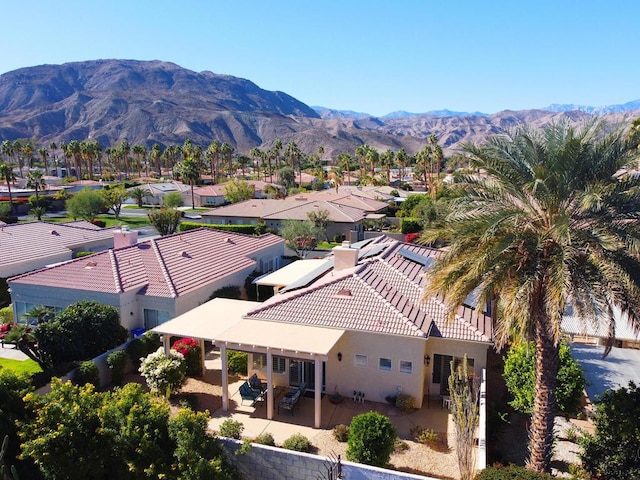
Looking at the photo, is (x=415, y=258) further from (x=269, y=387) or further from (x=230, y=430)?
(x=230, y=430)

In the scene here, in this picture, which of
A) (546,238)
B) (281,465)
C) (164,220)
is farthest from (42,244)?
(546,238)

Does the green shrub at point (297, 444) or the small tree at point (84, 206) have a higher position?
the small tree at point (84, 206)

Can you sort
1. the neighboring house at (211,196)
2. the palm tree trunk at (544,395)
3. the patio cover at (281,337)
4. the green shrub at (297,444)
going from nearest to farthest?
the palm tree trunk at (544,395), the green shrub at (297,444), the patio cover at (281,337), the neighboring house at (211,196)

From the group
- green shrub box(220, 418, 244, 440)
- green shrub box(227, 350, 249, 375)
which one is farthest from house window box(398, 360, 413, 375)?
green shrub box(227, 350, 249, 375)

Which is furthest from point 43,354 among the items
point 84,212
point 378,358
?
point 84,212

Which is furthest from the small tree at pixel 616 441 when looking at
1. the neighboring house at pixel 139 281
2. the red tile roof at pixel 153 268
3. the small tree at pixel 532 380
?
the red tile roof at pixel 153 268

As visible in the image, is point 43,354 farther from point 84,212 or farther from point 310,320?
point 84,212

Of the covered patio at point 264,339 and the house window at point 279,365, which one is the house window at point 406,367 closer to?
the covered patio at point 264,339
